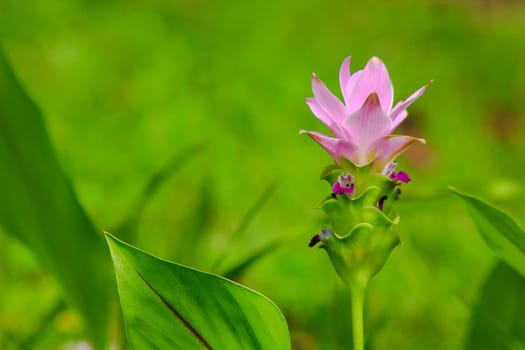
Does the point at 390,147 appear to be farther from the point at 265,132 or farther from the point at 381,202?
the point at 265,132

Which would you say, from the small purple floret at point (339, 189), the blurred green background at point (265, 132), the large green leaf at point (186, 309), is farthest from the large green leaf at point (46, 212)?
the small purple floret at point (339, 189)

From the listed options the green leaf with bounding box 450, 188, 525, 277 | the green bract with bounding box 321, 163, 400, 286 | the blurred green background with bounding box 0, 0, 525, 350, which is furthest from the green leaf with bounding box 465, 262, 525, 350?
the green bract with bounding box 321, 163, 400, 286

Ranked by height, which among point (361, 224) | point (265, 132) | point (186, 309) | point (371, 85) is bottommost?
point (265, 132)

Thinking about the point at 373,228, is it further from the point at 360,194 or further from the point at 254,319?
the point at 254,319

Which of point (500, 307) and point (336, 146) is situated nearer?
point (336, 146)

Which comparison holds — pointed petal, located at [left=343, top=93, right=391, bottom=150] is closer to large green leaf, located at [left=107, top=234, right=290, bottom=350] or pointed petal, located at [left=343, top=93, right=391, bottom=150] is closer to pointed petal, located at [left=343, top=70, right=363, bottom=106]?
pointed petal, located at [left=343, top=70, right=363, bottom=106]

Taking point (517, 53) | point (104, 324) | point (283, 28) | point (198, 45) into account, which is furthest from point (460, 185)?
point (517, 53)

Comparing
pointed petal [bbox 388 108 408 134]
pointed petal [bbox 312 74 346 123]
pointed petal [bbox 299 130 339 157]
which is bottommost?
pointed petal [bbox 299 130 339 157]

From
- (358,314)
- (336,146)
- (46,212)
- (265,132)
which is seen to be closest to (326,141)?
(336,146)
